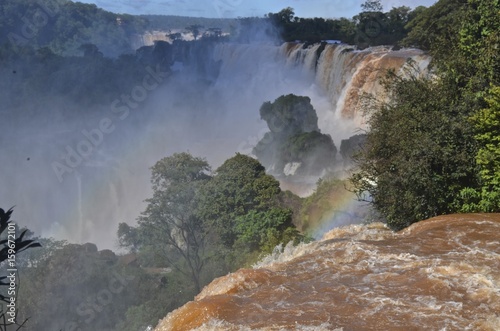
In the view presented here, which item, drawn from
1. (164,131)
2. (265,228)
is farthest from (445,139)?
(164,131)

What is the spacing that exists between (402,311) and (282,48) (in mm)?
33215

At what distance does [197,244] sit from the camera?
18047mm

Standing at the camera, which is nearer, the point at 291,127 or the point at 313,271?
the point at 313,271

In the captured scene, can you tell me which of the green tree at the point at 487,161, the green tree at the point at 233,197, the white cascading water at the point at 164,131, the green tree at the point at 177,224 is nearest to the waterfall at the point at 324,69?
the white cascading water at the point at 164,131

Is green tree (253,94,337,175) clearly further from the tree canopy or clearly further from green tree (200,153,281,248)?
the tree canopy

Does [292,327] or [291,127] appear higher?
[291,127]

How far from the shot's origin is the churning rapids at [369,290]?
18.1 ft

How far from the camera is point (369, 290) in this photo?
20.5 feet

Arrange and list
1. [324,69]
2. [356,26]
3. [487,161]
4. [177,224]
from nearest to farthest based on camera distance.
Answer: [487,161] → [177,224] → [324,69] → [356,26]

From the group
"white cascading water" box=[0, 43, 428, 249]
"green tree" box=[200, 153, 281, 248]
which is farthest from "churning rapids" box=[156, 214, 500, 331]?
"white cascading water" box=[0, 43, 428, 249]

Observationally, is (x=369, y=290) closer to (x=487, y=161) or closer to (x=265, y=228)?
(x=487, y=161)

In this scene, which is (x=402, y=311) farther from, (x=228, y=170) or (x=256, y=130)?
(x=256, y=130)

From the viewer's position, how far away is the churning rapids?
5.50 m

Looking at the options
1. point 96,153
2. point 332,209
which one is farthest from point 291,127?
point 96,153
